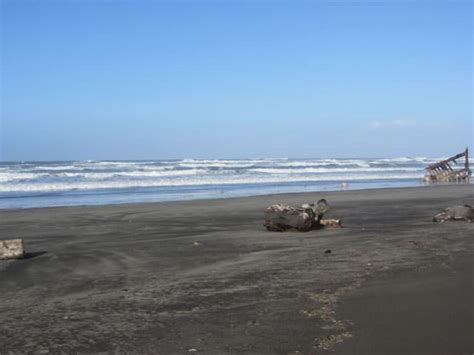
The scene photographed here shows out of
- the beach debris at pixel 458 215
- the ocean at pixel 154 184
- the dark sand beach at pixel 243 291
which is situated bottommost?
the dark sand beach at pixel 243 291

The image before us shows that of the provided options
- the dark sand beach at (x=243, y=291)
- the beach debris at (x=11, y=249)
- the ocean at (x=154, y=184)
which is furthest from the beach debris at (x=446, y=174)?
the beach debris at (x=11, y=249)

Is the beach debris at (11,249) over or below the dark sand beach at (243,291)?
over

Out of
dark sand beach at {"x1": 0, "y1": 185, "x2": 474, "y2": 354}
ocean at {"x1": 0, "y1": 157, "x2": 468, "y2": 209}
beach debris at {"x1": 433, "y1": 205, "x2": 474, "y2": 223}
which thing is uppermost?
ocean at {"x1": 0, "y1": 157, "x2": 468, "y2": 209}

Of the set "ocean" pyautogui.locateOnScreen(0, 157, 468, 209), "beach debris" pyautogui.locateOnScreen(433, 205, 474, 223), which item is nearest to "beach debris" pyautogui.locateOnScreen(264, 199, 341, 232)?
"beach debris" pyautogui.locateOnScreen(433, 205, 474, 223)

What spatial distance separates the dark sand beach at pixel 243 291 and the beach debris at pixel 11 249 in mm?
343

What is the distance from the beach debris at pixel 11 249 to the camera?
922cm

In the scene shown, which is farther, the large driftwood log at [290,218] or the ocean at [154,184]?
the ocean at [154,184]

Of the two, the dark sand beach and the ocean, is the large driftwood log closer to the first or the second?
the dark sand beach

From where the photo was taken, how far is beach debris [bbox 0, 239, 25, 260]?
9.22 m

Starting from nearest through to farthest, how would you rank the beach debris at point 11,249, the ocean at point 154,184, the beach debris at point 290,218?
the beach debris at point 11,249 < the beach debris at point 290,218 < the ocean at point 154,184

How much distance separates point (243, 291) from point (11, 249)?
453cm

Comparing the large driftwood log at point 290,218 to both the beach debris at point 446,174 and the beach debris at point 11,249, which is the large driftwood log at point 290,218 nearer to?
the beach debris at point 11,249

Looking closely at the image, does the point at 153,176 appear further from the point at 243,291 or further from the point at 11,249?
the point at 243,291

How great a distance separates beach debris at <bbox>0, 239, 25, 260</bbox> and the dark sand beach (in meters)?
0.34
